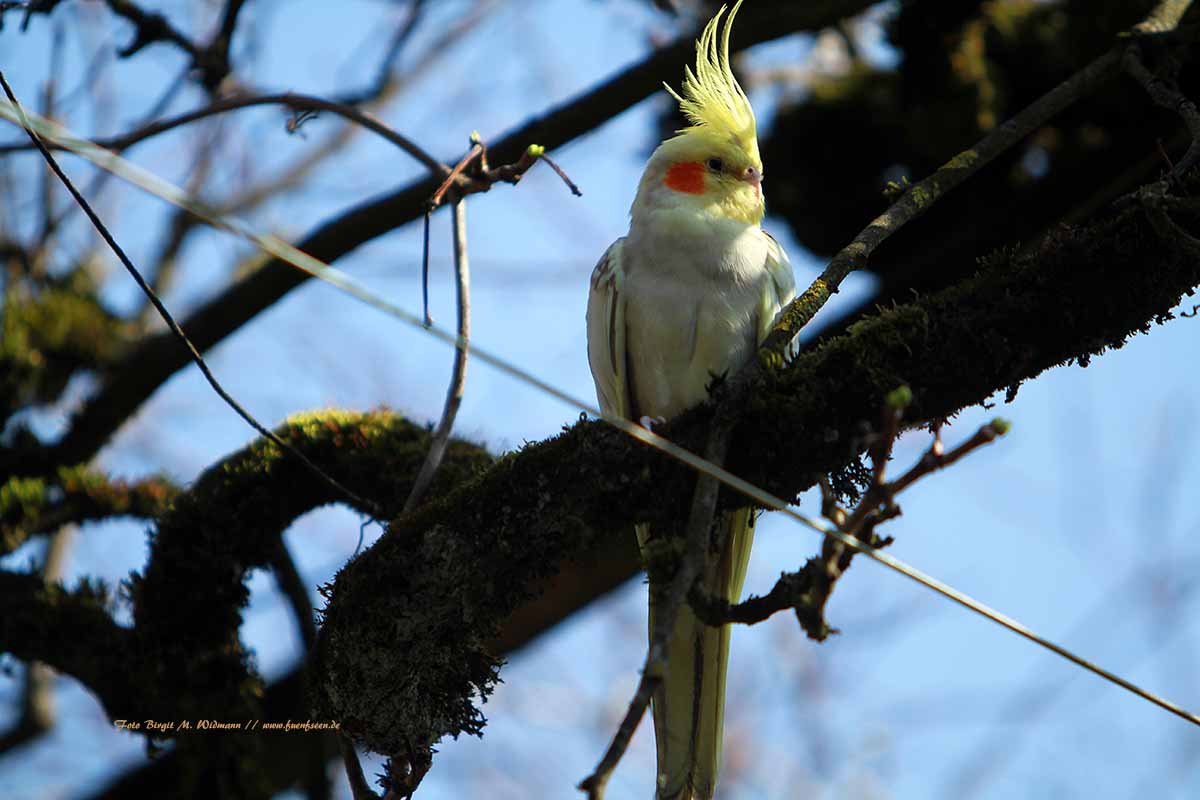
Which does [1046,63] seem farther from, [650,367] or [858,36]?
[650,367]

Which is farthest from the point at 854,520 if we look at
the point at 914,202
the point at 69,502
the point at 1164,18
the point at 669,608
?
the point at 69,502

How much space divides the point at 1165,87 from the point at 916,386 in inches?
64.1

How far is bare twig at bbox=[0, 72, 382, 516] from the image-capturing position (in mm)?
2812

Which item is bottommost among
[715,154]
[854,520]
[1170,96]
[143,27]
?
[854,520]

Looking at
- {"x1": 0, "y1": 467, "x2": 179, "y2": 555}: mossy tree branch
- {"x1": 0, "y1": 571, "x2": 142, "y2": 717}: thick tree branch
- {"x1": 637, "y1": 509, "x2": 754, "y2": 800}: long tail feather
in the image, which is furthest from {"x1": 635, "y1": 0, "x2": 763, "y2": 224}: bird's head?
{"x1": 0, "y1": 571, "x2": 142, "y2": 717}: thick tree branch

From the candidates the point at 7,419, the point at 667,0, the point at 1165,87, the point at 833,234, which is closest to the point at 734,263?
the point at 1165,87

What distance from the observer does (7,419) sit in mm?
4855

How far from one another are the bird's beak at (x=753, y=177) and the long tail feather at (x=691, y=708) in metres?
1.18

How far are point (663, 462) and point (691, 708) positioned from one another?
946 mm

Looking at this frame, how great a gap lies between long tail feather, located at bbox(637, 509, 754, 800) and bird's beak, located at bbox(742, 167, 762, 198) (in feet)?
3.86

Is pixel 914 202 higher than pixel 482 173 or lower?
lower

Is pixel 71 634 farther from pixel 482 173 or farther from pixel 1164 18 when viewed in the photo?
pixel 1164 18

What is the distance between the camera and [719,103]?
3.81 metres

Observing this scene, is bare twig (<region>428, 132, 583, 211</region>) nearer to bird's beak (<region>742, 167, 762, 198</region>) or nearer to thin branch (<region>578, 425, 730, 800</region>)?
bird's beak (<region>742, 167, 762, 198</region>)
